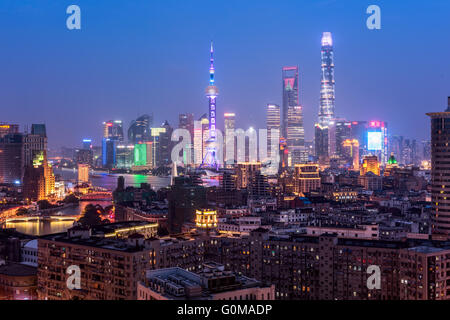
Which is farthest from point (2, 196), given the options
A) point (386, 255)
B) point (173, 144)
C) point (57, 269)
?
point (173, 144)

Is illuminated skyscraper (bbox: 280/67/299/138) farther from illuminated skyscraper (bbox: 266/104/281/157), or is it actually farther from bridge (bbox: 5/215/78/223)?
bridge (bbox: 5/215/78/223)

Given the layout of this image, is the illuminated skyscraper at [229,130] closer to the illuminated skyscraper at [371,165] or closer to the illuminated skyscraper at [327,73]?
the illuminated skyscraper at [327,73]

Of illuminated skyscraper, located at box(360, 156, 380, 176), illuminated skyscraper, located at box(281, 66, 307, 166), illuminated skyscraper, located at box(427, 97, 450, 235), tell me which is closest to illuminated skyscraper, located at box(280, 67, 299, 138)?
illuminated skyscraper, located at box(281, 66, 307, 166)

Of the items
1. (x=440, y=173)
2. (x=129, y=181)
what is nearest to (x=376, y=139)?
(x=129, y=181)

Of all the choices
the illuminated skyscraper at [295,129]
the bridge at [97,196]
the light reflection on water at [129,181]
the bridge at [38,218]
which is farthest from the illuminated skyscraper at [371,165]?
the illuminated skyscraper at [295,129]

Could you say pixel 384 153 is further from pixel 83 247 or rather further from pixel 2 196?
pixel 83 247

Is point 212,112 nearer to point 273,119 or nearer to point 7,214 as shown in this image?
point 273,119
